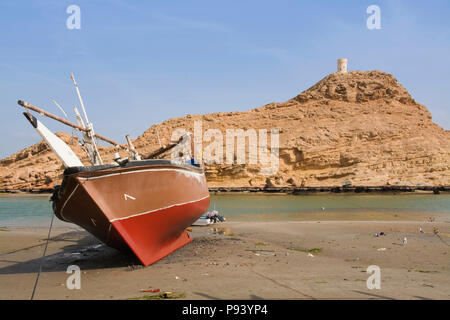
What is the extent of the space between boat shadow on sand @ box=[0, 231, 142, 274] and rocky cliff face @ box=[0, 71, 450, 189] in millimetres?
28285

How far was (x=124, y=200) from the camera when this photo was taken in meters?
8.55

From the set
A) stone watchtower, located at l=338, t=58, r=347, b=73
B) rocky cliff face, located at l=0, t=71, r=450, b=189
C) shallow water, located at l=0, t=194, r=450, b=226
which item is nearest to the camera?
shallow water, located at l=0, t=194, r=450, b=226

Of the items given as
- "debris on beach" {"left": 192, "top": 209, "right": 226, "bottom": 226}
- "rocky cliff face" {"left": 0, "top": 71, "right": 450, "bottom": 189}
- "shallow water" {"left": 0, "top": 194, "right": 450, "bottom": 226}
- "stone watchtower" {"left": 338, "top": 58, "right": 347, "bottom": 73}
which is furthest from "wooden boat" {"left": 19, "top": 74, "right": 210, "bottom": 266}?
"stone watchtower" {"left": 338, "top": 58, "right": 347, "bottom": 73}

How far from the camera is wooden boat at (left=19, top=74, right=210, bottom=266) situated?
8.11m

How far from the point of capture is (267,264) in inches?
336

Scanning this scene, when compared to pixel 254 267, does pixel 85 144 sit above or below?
above

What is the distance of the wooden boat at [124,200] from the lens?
811 centimetres

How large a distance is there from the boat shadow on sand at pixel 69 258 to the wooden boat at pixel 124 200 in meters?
0.59

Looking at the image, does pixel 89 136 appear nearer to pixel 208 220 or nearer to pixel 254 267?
pixel 254 267

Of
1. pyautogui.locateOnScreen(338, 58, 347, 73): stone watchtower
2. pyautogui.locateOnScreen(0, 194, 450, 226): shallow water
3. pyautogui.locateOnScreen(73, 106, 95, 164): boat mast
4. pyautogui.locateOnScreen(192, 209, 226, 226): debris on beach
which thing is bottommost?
pyautogui.locateOnScreen(0, 194, 450, 226): shallow water

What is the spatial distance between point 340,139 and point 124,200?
48.8m

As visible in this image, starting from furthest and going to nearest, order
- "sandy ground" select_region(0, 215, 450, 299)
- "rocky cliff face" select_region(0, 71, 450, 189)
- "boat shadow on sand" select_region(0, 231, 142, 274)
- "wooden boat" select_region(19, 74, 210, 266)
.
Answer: "rocky cliff face" select_region(0, 71, 450, 189) → "boat shadow on sand" select_region(0, 231, 142, 274) → "wooden boat" select_region(19, 74, 210, 266) → "sandy ground" select_region(0, 215, 450, 299)

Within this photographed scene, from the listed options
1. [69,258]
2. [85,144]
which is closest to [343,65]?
[85,144]

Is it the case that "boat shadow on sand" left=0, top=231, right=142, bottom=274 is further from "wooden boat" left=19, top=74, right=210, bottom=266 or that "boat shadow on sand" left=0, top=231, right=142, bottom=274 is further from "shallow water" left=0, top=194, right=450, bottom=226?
"shallow water" left=0, top=194, right=450, bottom=226
